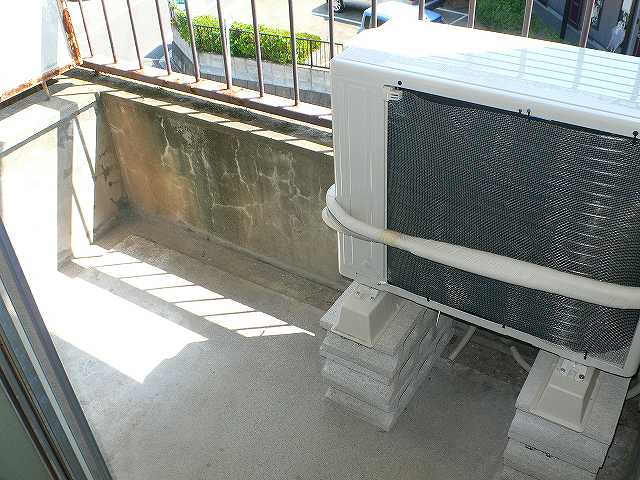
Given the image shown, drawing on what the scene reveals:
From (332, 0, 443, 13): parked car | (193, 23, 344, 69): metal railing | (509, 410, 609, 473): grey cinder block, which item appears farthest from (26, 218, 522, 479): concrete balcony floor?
(332, 0, 443, 13): parked car

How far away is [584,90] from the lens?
1599mm

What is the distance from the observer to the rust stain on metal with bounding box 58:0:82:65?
3.37 metres

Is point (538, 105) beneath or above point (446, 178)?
above

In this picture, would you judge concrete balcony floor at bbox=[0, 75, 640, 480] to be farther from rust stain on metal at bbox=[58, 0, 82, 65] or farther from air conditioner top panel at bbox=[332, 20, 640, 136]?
air conditioner top panel at bbox=[332, 20, 640, 136]

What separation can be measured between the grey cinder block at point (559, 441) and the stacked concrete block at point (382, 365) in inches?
19.9

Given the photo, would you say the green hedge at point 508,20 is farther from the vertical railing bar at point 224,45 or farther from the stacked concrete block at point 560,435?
the stacked concrete block at point 560,435

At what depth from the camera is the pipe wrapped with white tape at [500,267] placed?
1.71 metres

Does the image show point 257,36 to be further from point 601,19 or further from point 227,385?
point 601,19

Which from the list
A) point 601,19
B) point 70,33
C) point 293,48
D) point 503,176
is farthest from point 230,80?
point 601,19

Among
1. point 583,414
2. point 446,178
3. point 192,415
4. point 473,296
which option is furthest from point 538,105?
point 192,415

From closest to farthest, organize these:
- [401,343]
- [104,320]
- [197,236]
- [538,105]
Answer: [538,105] < [401,343] < [104,320] < [197,236]

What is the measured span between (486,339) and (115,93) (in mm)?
2362

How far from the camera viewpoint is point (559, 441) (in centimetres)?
211

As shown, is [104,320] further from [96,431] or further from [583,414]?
[583,414]
